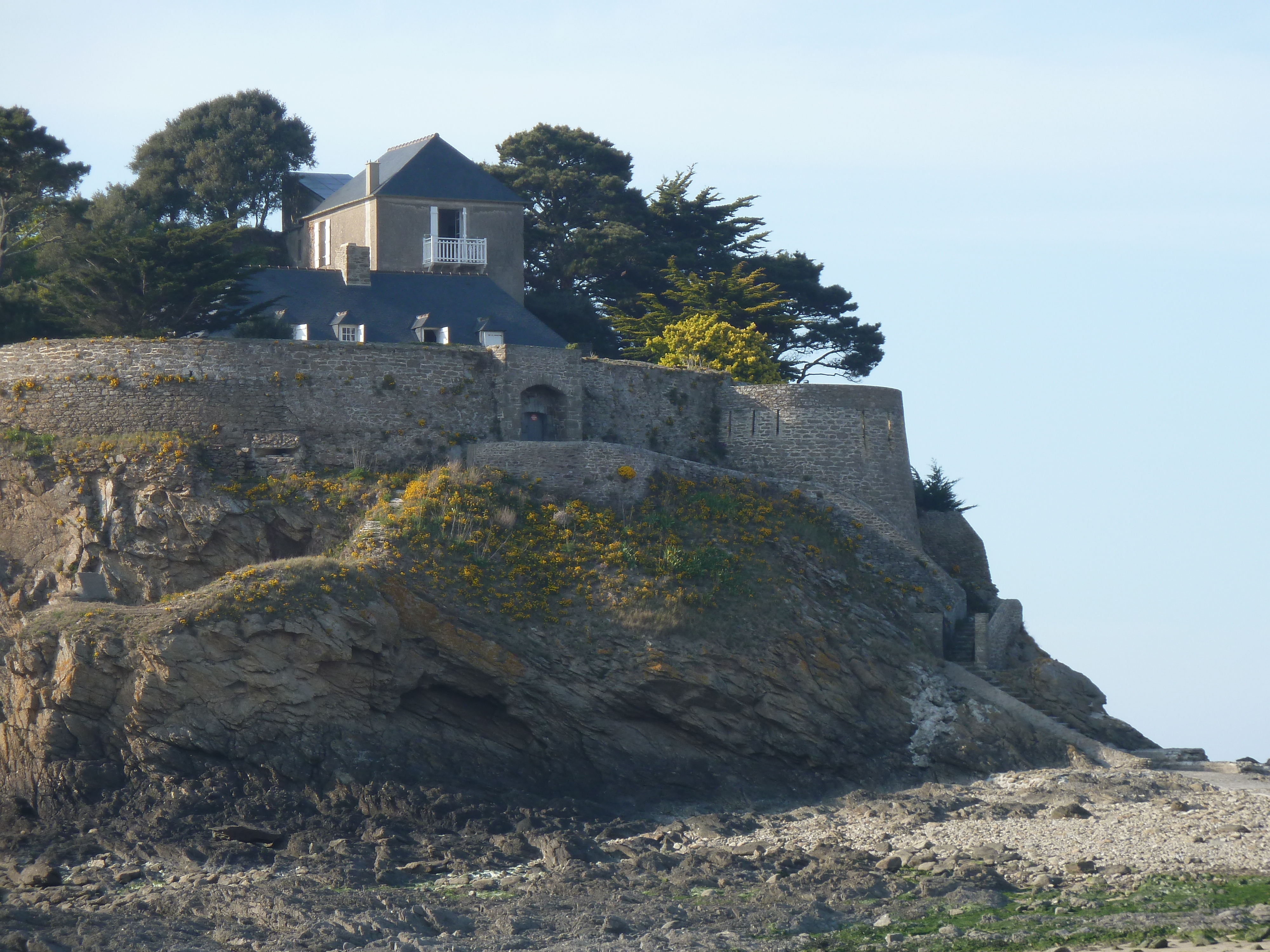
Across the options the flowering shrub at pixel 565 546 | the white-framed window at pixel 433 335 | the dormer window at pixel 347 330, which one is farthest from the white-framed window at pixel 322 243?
the flowering shrub at pixel 565 546

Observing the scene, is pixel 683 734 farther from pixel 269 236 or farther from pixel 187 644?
pixel 269 236

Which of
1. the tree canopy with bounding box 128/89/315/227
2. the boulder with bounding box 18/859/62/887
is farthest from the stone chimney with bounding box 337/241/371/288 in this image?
the boulder with bounding box 18/859/62/887

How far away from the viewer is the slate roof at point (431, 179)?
1746 inches

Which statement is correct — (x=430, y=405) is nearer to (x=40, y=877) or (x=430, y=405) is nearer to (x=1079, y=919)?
(x=40, y=877)

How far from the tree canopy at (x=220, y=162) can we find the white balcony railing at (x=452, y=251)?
9533 mm

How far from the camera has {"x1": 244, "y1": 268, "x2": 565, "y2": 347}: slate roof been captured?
39688 millimetres

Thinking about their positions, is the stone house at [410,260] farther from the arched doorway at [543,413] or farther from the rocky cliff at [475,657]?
the rocky cliff at [475,657]

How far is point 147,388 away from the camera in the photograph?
34.9 meters

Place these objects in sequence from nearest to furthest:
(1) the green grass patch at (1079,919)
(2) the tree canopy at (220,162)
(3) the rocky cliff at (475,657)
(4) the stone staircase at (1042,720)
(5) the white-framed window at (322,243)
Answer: (1) the green grass patch at (1079,919) → (3) the rocky cliff at (475,657) → (4) the stone staircase at (1042,720) → (5) the white-framed window at (322,243) → (2) the tree canopy at (220,162)

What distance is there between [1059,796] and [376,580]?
11.8 metres

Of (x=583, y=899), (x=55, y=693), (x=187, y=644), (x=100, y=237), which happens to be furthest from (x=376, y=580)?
(x=100, y=237)

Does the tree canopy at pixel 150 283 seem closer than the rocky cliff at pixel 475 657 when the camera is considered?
No

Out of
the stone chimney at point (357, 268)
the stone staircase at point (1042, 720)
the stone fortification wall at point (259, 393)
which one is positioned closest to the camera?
the stone staircase at point (1042, 720)

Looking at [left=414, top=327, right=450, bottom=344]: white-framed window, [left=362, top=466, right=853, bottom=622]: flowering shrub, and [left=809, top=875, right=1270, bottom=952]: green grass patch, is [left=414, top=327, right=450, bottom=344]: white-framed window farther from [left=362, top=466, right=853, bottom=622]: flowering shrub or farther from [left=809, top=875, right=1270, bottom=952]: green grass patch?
[left=809, top=875, right=1270, bottom=952]: green grass patch
